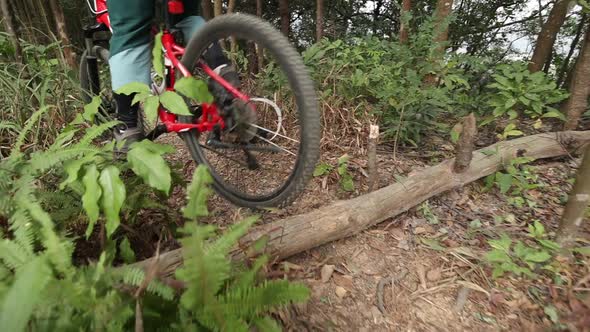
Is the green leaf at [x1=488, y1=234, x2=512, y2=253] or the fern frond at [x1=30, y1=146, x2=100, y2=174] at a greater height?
the fern frond at [x1=30, y1=146, x2=100, y2=174]

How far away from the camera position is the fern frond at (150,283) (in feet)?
3.14

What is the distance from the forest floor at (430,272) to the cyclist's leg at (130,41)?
0.70m

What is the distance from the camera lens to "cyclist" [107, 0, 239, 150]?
61.1 inches

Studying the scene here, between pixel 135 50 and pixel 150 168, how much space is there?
0.82 m

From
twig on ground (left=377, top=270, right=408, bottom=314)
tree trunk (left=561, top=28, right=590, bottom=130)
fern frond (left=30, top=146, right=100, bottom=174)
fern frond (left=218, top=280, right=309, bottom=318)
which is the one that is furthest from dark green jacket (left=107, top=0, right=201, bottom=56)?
tree trunk (left=561, top=28, right=590, bottom=130)

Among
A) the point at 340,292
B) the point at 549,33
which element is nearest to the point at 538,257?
the point at 340,292

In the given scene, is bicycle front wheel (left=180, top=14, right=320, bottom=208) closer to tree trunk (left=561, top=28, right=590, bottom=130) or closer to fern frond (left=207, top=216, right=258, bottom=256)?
fern frond (left=207, top=216, right=258, bottom=256)

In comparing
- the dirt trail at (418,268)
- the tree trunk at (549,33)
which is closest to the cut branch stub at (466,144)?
the dirt trail at (418,268)

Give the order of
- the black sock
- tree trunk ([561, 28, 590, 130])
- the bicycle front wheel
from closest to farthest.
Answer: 1. the bicycle front wheel
2. the black sock
3. tree trunk ([561, 28, 590, 130])

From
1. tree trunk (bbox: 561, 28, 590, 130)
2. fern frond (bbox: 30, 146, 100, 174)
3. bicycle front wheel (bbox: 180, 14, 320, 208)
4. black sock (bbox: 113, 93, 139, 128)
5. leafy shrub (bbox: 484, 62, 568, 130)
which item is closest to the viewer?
fern frond (bbox: 30, 146, 100, 174)

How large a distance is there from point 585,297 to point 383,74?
1818 mm

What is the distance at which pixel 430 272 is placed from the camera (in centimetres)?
157

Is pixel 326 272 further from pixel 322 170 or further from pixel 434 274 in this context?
pixel 322 170

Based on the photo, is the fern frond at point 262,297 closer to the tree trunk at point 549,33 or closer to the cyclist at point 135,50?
the cyclist at point 135,50
